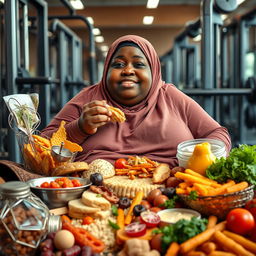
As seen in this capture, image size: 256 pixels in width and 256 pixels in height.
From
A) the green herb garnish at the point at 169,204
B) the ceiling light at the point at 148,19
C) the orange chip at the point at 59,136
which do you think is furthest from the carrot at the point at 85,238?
the ceiling light at the point at 148,19

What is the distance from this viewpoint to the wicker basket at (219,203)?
Answer: 4.89 feet

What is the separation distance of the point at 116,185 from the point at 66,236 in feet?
1.53

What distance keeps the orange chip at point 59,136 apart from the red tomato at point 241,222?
40.3 inches

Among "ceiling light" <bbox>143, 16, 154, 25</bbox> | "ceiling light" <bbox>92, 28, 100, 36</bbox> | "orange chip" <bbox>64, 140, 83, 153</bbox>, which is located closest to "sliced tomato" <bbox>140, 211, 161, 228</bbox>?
"orange chip" <bbox>64, 140, 83, 153</bbox>

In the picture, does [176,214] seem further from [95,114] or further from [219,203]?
[95,114]

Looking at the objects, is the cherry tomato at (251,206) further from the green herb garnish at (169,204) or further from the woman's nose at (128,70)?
the woman's nose at (128,70)

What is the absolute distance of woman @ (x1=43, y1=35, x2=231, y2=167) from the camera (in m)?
2.18

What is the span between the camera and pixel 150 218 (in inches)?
56.3

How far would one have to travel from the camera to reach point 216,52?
4.14 metres

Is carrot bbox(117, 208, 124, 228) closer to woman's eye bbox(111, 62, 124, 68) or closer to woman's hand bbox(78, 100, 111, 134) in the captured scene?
woman's hand bbox(78, 100, 111, 134)

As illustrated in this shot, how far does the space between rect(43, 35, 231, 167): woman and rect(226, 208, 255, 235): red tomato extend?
78 centimetres

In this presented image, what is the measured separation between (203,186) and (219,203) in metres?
0.10

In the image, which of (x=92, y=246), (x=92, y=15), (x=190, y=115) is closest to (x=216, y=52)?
(x=190, y=115)

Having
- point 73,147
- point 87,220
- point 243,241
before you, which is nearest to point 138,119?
point 73,147
